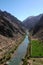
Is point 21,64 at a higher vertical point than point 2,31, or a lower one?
lower

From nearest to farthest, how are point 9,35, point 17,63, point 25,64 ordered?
point 25,64, point 17,63, point 9,35

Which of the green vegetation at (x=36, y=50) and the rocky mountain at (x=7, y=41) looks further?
the rocky mountain at (x=7, y=41)

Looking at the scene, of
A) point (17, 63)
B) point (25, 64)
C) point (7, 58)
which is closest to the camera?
point (25, 64)

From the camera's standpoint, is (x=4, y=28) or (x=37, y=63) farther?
(x=4, y=28)

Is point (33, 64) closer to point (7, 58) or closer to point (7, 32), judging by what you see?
point (7, 58)

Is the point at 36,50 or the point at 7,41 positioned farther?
the point at 7,41

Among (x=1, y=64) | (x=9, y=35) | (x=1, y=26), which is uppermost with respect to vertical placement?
(x=1, y=26)

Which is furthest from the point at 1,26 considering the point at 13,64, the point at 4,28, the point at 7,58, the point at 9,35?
the point at 13,64

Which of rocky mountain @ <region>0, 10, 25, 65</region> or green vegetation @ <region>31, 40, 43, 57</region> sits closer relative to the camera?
green vegetation @ <region>31, 40, 43, 57</region>

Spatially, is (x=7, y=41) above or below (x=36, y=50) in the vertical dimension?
above

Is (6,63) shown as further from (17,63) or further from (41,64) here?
(41,64)
